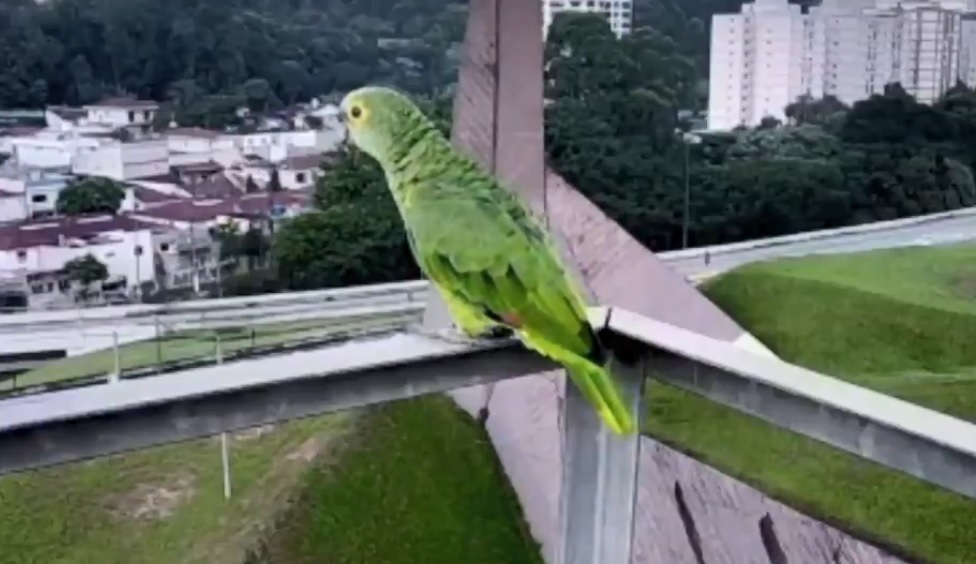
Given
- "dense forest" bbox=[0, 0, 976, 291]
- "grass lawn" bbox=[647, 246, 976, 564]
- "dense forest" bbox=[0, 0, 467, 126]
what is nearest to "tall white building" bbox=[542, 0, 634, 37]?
"dense forest" bbox=[0, 0, 976, 291]

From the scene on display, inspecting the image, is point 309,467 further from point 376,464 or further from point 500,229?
point 500,229

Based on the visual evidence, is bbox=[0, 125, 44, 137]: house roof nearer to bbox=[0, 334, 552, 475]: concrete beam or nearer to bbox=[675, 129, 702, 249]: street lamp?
bbox=[675, 129, 702, 249]: street lamp

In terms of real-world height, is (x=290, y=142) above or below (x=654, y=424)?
above

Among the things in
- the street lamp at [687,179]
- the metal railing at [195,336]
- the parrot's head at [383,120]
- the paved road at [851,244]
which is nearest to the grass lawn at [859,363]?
the paved road at [851,244]

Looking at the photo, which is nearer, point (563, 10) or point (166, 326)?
point (166, 326)

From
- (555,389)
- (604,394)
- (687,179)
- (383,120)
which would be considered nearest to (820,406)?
(604,394)

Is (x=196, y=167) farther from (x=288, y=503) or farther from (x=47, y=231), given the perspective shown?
(x=288, y=503)

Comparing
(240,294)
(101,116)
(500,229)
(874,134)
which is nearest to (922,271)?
(874,134)
